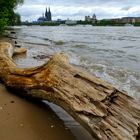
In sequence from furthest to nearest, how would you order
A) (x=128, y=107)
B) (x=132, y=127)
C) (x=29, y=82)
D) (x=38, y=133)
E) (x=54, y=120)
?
(x=29, y=82) → (x=54, y=120) → (x=38, y=133) → (x=128, y=107) → (x=132, y=127)

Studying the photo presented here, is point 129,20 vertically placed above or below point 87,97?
below

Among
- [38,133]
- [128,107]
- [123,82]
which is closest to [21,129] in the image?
[38,133]

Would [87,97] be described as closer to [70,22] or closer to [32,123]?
[32,123]

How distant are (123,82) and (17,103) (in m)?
→ 4.87

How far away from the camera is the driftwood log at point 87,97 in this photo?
14.6ft

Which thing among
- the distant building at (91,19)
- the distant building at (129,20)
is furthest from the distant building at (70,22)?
the distant building at (129,20)

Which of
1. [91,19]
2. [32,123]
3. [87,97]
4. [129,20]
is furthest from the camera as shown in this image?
[91,19]

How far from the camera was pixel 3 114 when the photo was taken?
6.29 m

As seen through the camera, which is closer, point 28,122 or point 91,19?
point 28,122

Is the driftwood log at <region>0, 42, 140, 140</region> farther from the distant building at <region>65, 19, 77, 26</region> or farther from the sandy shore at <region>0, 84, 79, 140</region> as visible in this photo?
the distant building at <region>65, 19, 77, 26</region>

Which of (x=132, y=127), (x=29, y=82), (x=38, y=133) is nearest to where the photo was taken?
(x=132, y=127)

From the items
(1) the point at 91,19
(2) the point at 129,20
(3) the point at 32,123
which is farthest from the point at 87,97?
(1) the point at 91,19

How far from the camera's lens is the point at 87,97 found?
520 cm

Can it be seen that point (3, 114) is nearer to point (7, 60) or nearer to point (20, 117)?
point (20, 117)
